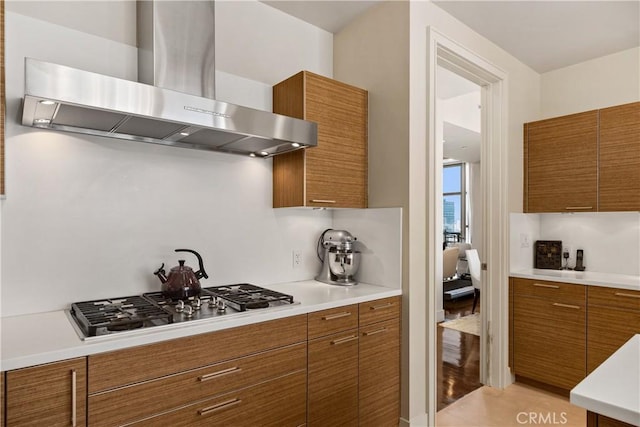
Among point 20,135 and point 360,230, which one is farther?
point 360,230

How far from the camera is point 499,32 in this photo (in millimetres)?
2768

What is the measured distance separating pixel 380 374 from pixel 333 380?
364 mm

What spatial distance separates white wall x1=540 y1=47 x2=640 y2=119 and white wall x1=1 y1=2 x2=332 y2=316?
259 centimetres

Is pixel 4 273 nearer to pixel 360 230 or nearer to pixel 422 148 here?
pixel 360 230

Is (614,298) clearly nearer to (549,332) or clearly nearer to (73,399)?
(549,332)

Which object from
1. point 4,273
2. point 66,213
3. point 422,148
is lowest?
point 4,273

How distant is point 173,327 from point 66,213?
783 mm

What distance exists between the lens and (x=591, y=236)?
128 inches

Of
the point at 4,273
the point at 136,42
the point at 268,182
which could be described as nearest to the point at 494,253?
the point at 268,182

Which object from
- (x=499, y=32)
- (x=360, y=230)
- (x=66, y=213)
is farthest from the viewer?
(x=499, y=32)

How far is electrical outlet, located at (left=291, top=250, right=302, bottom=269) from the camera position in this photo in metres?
2.53

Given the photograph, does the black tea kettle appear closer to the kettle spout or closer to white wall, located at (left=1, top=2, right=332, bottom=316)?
the kettle spout

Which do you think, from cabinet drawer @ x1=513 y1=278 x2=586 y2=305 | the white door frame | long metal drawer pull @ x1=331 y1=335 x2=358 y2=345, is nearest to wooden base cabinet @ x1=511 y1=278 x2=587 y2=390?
Answer: cabinet drawer @ x1=513 y1=278 x2=586 y2=305

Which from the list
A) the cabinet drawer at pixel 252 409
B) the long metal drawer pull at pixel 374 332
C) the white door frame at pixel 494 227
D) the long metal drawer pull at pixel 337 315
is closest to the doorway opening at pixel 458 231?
the white door frame at pixel 494 227
